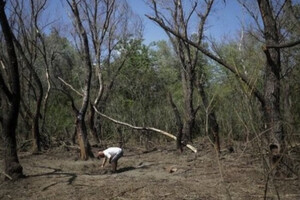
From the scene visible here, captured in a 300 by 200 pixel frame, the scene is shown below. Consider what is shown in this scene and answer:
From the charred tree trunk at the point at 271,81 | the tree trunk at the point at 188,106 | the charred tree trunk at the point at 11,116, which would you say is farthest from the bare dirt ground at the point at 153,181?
the tree trunk at the point at 188,106

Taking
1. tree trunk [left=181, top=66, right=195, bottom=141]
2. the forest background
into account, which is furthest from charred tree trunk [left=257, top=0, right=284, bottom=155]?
tree trunk [left=181, top=66, right=195, bottom=141]

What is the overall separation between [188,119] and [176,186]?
849cm

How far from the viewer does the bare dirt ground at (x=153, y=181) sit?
689cm

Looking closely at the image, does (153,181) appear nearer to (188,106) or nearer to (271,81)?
(271,81)

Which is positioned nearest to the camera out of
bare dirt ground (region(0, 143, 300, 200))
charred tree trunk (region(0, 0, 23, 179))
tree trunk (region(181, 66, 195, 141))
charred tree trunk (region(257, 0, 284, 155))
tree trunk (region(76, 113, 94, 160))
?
bare dirt ground (region(0, 143, 300, 200))

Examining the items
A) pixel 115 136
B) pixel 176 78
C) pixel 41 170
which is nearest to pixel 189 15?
pixel 115 136

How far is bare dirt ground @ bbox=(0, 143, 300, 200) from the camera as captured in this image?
6.89 metres

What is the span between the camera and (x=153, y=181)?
7988mm

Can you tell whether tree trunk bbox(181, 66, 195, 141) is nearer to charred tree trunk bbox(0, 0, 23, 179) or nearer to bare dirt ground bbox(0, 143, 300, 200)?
bare dirt ground bbox(0, 143, 300, 200)

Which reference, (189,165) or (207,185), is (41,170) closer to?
(189,165)

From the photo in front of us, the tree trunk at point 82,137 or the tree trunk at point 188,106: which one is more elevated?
the tree trunk at point 188,106

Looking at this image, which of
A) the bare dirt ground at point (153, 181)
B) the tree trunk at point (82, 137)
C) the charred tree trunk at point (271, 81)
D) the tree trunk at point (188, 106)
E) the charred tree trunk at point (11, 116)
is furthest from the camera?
the tree trunk at point (188, 106)

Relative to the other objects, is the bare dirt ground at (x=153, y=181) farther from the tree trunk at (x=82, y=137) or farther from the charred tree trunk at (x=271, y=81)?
the charred tree trunk at (x=271, y=81)

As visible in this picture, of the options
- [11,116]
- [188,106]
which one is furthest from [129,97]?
[11,116]
